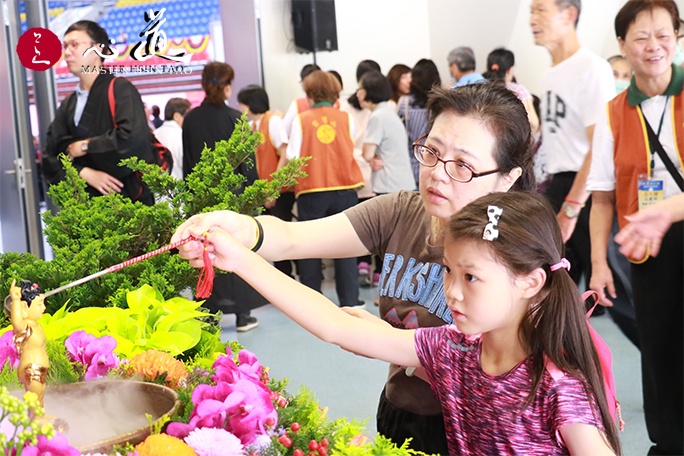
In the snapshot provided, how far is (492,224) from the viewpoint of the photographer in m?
0.99

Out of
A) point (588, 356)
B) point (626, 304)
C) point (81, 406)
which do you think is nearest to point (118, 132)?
point (81, 406)

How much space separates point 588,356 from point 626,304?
7.77 feet

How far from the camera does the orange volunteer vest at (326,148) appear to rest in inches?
158

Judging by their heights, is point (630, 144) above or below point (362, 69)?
below

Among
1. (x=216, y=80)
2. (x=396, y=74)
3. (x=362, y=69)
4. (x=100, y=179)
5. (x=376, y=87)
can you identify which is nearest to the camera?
(x=100, y=179)

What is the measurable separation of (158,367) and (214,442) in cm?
26

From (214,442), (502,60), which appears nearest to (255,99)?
(502,60)

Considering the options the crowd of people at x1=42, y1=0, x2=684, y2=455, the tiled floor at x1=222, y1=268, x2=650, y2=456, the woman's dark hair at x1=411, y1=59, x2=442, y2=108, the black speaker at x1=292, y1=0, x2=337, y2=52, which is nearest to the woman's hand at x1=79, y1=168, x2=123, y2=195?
the crowd of people at x1=42, y1=0, x2=684, y2=455

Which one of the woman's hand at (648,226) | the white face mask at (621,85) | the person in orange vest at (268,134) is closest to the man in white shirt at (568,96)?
the woman's hand at (648,226)

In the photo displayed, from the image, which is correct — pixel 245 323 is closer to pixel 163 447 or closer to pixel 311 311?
pixel 311 311

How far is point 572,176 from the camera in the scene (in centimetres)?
294

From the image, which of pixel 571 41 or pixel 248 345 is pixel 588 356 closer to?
pixel 571 41

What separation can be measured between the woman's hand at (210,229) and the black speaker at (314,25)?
3924mm

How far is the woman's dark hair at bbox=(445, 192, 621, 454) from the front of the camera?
0.99 meters
